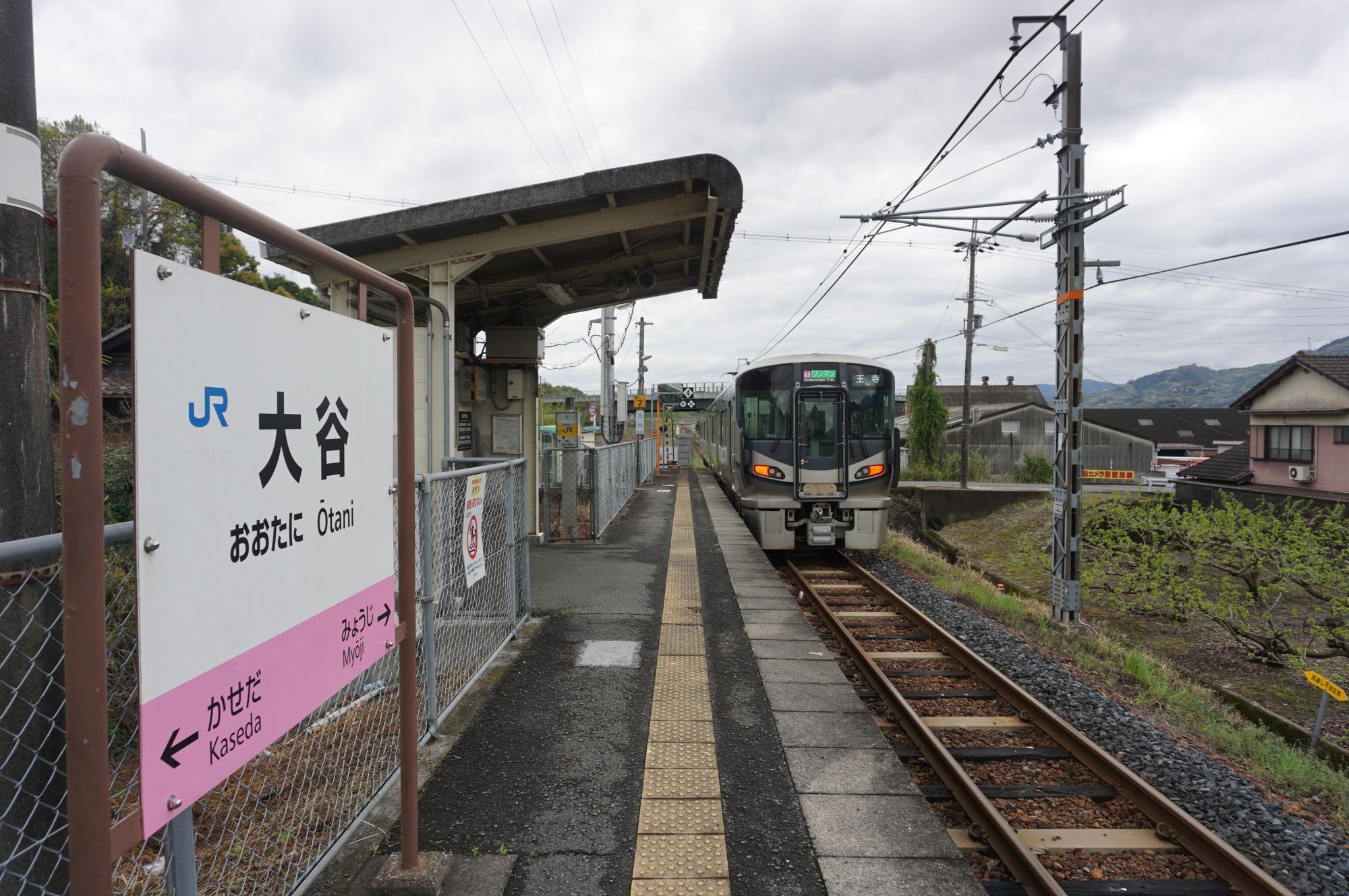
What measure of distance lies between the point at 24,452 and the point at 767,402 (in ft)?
30.5

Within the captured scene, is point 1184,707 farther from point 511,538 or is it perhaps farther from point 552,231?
point 552,231

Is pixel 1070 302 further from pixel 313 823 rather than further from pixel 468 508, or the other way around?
pixel 313 823

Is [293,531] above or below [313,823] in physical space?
above

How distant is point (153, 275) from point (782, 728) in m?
3.82

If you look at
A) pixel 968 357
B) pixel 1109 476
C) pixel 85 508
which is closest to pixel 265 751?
pixel 85 508

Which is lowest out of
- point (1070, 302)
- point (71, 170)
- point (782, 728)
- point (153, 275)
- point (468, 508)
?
point (782, 728)

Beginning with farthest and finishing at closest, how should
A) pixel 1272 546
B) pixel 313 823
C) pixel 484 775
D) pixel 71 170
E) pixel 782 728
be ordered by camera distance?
pixel 1272 546 → pixel 782 728 → pixel 484 775 → pixel 313 823 → pixel 71 170

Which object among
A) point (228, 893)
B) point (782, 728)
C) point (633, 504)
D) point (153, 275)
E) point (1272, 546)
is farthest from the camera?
point (633, 504)

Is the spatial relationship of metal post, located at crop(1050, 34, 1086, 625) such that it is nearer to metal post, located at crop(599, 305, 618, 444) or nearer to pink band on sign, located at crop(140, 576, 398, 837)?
pink band on sign, located at crop(140, 576, 398, 837)

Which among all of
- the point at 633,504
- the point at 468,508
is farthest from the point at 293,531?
the point at 633,504

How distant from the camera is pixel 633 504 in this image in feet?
53.6

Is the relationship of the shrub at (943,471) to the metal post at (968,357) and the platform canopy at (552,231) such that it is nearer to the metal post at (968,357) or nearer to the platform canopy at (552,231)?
the metal post at (968,357)

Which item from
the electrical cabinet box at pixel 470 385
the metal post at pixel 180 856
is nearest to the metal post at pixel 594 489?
the electrical cabinet box at pixel 470 385

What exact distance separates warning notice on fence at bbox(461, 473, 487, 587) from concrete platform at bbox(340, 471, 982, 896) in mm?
783
